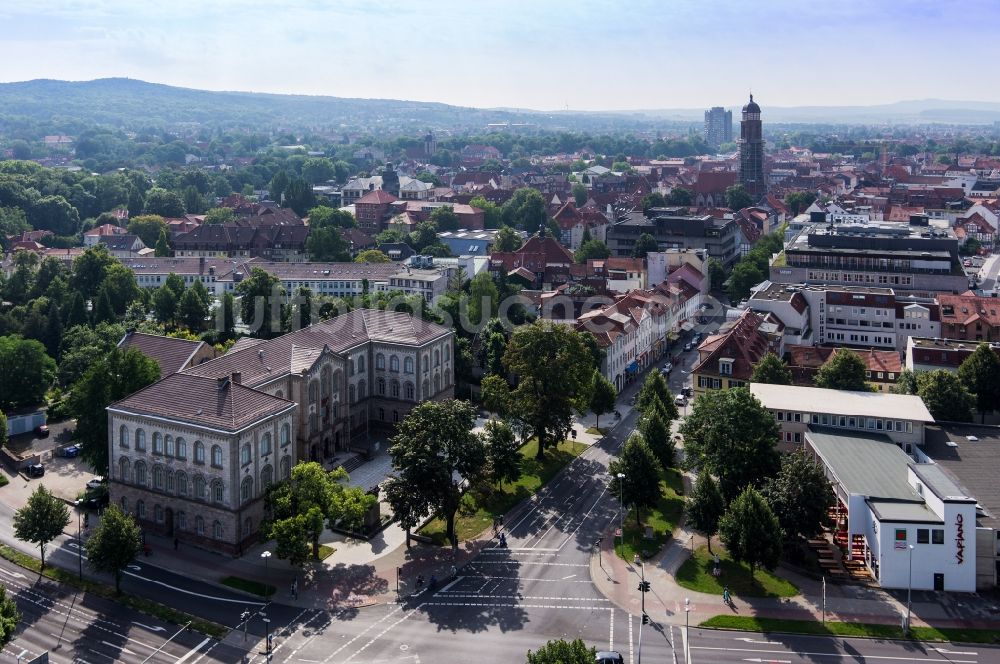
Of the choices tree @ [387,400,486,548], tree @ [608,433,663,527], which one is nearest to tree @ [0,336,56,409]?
tree @ [387,400,486,548]

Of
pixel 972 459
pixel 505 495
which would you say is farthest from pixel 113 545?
pixel 972 459

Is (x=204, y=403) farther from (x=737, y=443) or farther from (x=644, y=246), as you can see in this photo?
(x=644, y=246)

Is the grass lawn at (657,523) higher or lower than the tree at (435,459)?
lower

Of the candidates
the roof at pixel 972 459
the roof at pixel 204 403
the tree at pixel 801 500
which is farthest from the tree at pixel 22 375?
the roof at pixel 972 459

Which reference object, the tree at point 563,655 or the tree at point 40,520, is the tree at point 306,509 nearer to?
the tree at point 40,520

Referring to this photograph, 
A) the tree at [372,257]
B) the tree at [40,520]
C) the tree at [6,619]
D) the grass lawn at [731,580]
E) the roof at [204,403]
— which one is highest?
the tree at [372,257]
